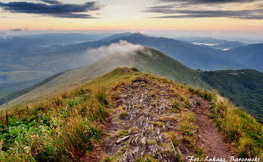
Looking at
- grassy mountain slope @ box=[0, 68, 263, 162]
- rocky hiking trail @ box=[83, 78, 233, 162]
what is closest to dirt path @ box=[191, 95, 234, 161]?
rocky hiking trail @ box=[83, 78, 233, 162]

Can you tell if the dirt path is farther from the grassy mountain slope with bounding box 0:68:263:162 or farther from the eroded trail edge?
the grassy mountain slope with bounding box 0:68:263:162

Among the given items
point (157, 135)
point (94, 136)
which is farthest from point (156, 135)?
point (94, 136)

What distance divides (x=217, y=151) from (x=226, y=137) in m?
1.03

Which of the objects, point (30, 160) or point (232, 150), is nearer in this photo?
point (30, 160)

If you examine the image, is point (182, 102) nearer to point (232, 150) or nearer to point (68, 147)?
point (232, 150)

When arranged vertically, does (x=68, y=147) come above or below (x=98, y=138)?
above

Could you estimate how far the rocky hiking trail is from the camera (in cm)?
418

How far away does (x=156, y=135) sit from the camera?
5.18 meters

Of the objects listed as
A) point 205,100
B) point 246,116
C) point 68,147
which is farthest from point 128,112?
point 205,100

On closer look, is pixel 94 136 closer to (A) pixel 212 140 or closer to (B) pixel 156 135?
(B) pixel 156 135

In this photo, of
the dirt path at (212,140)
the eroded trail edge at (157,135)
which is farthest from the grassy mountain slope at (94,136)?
the dirt path at (212,140)

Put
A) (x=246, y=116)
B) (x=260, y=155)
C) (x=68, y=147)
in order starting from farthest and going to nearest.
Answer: (x=246, y=116) → (x=260, y=155) → (x=68, y=147)

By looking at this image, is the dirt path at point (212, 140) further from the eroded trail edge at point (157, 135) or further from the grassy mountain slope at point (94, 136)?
the grassy mountain slope at point (94, 136)

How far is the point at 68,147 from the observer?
365cm
